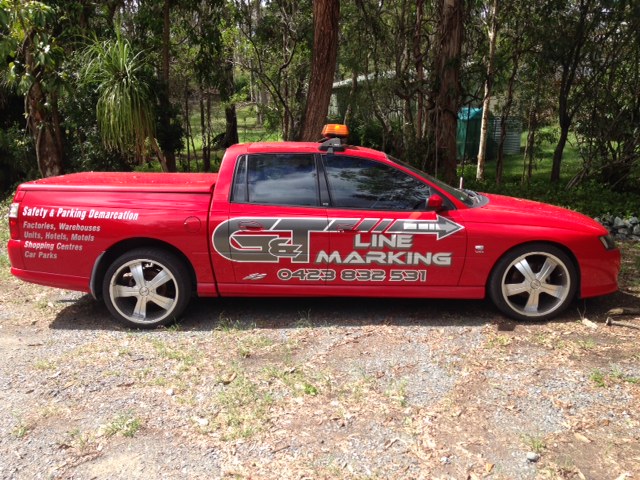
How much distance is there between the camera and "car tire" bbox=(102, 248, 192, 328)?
479 centimetres

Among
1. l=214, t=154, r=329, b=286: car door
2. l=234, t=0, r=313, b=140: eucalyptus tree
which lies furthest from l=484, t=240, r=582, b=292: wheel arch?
l=234, t=0, r=313, b=140: eucalyptus tree

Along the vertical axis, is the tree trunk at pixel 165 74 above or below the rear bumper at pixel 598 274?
above

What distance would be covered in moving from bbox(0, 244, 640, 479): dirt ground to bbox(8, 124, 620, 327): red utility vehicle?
342 mm

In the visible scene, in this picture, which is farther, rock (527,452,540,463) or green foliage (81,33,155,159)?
green foliage (81,33,155,159)

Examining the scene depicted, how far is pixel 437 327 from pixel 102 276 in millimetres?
2895

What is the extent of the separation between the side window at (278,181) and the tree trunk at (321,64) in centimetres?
349

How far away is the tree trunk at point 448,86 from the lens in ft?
31.6

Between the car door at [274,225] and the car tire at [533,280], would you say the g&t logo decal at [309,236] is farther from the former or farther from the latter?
the car tire at [533,280]

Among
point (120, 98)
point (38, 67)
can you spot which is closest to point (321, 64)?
point (120, 98)

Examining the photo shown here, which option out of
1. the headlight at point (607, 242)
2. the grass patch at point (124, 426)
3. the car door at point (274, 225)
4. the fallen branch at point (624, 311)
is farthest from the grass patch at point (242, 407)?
the fallen branch at point (624, 311)

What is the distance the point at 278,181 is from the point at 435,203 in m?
1.33

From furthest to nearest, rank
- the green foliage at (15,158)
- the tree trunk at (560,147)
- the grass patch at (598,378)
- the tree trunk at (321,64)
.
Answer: the green foliage at (15,158) < the tree trunk at (560,147) < the tree trunk at (321,64) < the grass patch at (598,378)

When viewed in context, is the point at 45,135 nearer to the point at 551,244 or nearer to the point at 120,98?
the point at 120,98

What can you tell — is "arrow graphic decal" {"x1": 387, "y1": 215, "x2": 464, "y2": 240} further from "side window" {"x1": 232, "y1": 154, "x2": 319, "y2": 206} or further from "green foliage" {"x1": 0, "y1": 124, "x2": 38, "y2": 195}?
"green foliage" {"x1": 0, "y1": 124, "x2": 38, "y2": 195}
